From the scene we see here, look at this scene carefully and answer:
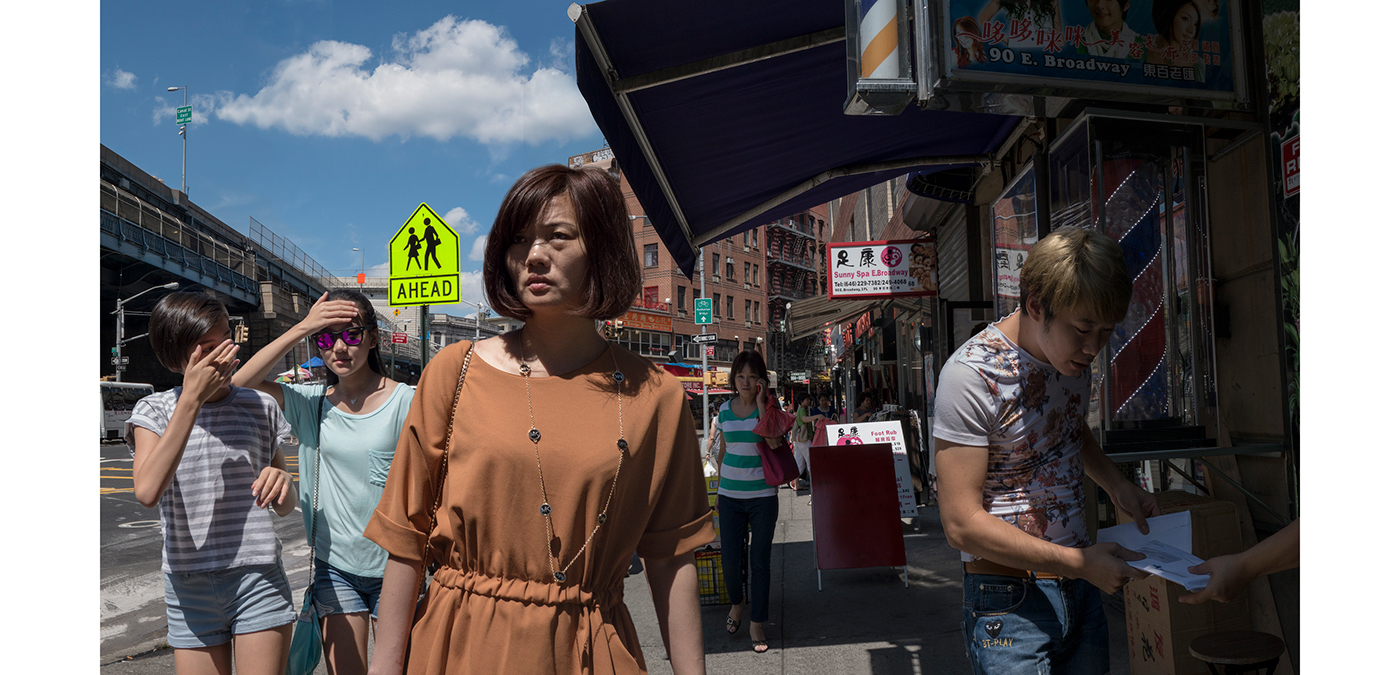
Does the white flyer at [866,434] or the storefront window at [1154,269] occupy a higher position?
the storefront window at [1154,269]

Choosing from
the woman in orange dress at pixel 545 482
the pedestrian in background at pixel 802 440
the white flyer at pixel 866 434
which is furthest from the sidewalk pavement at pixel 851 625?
the pedestrian in background at pixel 802 440

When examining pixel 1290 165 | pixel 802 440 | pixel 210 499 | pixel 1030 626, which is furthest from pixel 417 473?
pixel 802 440

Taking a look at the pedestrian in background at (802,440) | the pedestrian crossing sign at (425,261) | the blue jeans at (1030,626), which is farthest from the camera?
the pedestrian in background at (802,440)

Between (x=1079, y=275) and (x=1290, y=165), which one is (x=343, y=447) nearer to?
(x=1079, y=275)

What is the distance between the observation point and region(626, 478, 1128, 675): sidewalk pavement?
486cm

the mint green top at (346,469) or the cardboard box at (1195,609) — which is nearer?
the mint green top at (346,469)

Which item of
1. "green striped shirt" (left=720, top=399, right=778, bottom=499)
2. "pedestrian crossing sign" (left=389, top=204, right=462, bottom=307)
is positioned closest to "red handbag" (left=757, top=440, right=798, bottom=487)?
"green striped shirt" (left=720, top=399, right=778, bottom=499)

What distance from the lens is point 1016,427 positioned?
6.40 ft

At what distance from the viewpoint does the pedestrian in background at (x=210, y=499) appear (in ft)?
8.72

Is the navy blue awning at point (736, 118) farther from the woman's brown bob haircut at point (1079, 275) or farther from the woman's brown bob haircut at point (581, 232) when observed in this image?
the woman's brown bob haircut at point (1079, 275)

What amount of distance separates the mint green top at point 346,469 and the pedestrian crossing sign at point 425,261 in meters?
5.49

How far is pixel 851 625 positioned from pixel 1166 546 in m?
4.02

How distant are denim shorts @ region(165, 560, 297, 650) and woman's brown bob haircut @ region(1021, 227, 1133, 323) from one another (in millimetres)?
2752

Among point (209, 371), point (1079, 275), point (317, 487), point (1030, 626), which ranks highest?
point (1079, 275)
